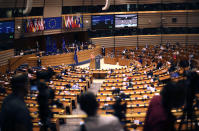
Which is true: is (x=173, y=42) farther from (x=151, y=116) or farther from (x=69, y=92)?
(x=151, y=116)

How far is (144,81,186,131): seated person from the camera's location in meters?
2.29

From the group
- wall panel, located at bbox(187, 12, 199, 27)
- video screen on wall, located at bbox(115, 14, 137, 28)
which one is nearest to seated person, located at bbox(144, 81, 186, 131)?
video screen on wall, located at bbox(115, 14, 137, 28)

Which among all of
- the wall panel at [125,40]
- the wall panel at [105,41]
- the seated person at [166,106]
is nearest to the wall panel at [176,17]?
the wall panel at [125,40]

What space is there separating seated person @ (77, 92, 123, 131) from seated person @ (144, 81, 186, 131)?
1.43 ft

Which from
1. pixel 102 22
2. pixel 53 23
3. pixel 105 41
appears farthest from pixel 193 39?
pixel 53 23

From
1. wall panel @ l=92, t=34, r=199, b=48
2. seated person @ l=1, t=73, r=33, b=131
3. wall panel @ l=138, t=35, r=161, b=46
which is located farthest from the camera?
wall panel @ l=138, t=35, r=161, b=46

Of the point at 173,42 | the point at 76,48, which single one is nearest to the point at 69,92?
the point at 76,48

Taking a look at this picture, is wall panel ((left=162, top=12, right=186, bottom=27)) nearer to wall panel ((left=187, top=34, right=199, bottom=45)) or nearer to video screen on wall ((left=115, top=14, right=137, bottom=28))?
wall panel ((left=187, top=34, right=199, bottom=45))

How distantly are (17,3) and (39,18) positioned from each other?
8.11 feet

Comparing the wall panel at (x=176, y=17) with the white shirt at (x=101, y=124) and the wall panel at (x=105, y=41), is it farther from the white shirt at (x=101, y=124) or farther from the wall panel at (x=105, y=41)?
the white shirt at (x=101, y=124)

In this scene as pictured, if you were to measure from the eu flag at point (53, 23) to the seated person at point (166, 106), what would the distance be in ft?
65.5

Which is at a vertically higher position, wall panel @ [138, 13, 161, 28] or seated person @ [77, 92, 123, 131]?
wall panel @ [138, 13, 161, 28]

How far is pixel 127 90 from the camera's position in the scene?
37.1 ft

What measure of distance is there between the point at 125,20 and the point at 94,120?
24839mm
